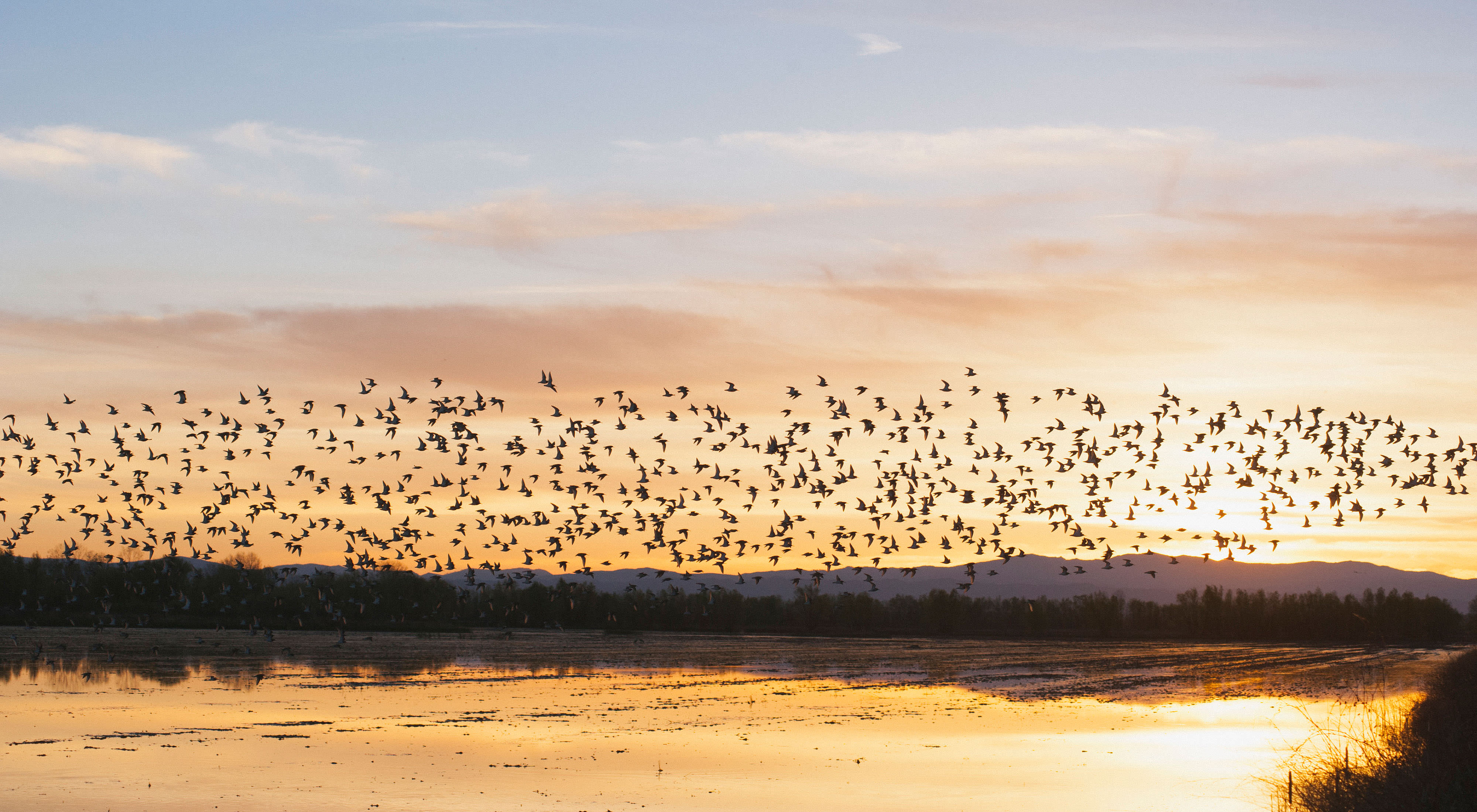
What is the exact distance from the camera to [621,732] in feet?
154

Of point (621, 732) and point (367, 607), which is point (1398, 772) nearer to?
point (621, 732)

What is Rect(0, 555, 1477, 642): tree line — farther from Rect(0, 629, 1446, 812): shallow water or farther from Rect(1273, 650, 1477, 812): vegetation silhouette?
Rect(1273, 650, 1477, 812): vegetation silhouette

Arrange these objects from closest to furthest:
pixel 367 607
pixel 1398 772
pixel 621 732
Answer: pixel 1398 772
pixel 621 732
pixel 367 607

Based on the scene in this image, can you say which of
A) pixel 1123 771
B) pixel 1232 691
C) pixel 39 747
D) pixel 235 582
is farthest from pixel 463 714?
pixel 235 582

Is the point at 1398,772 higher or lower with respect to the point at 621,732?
higher

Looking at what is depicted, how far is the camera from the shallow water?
111 ft

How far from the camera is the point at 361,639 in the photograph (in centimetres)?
Answer: 12081

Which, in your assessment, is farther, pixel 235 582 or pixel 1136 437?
pixel 235 582

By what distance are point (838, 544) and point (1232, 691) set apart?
31877 mm

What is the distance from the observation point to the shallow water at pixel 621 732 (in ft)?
111

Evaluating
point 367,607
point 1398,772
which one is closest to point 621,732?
point 1398,772

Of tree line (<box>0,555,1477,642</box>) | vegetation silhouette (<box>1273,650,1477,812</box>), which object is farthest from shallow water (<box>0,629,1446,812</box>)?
tree line (<box>0,555,1477,642</box>)

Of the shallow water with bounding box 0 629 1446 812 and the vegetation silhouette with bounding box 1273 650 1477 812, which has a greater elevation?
the vegetation silhouette with bounding box 1273 650 1477 812

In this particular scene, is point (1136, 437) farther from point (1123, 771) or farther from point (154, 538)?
point (154, 538)
